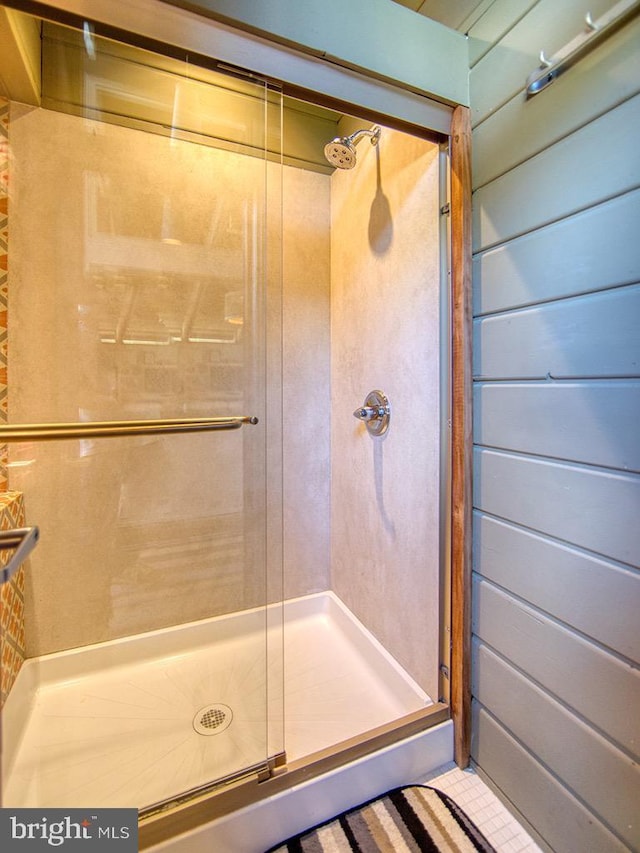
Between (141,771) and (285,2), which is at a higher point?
(285,2)

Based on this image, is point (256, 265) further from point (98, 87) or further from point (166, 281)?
point (98, 87)

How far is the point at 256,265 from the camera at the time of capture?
5.31 feet

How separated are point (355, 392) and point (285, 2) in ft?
3.90

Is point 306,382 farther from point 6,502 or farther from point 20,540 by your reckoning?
point 20,540

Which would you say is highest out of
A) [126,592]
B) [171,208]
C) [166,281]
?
[171,208]

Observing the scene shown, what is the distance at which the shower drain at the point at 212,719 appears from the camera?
1.22m

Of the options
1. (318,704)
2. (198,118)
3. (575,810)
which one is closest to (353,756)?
(318,704)

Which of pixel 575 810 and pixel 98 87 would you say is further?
pixel 98 87

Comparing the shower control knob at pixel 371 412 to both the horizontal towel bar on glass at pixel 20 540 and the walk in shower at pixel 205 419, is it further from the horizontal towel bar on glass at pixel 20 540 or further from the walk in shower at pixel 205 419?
the horizontal towel bar on glass at pixel 20 540

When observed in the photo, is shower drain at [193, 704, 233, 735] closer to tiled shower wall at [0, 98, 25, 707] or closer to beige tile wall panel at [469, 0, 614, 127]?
tiled shower wall at [0, 98, 25, 707]

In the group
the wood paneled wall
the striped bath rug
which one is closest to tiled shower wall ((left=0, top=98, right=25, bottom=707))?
the striped bath rug

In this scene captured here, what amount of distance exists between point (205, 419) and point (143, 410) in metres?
0.25
